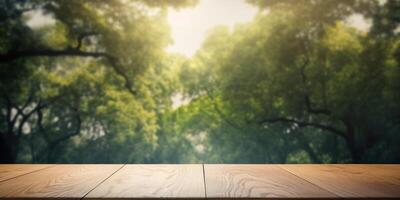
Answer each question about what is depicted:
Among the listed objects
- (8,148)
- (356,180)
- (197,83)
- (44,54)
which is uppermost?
(44,54)

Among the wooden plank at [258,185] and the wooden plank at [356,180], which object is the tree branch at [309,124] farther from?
the wooden plank at [258,185]

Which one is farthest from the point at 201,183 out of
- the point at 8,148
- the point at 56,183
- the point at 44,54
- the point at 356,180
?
the point at 8,148

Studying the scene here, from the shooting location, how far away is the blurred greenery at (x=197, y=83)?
8.45 m

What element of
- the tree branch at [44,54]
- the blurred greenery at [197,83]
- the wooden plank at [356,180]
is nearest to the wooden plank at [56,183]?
the wooden plank at [356,180]

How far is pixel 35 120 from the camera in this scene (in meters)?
9.71

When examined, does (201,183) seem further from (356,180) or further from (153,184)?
(356,180)

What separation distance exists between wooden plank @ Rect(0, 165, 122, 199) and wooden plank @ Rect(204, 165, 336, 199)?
504mm

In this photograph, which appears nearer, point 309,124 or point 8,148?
point 8,148

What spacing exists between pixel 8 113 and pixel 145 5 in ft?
16.5

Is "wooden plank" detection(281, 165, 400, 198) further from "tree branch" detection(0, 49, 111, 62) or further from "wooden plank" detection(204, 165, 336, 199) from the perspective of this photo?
"tree branch" detection(0, 49, 111, 62)

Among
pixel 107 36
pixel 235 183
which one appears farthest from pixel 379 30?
pixel 235 183

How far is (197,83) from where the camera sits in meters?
10.6

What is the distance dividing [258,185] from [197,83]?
9336 mm

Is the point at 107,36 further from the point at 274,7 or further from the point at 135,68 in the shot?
the point at 274,7
